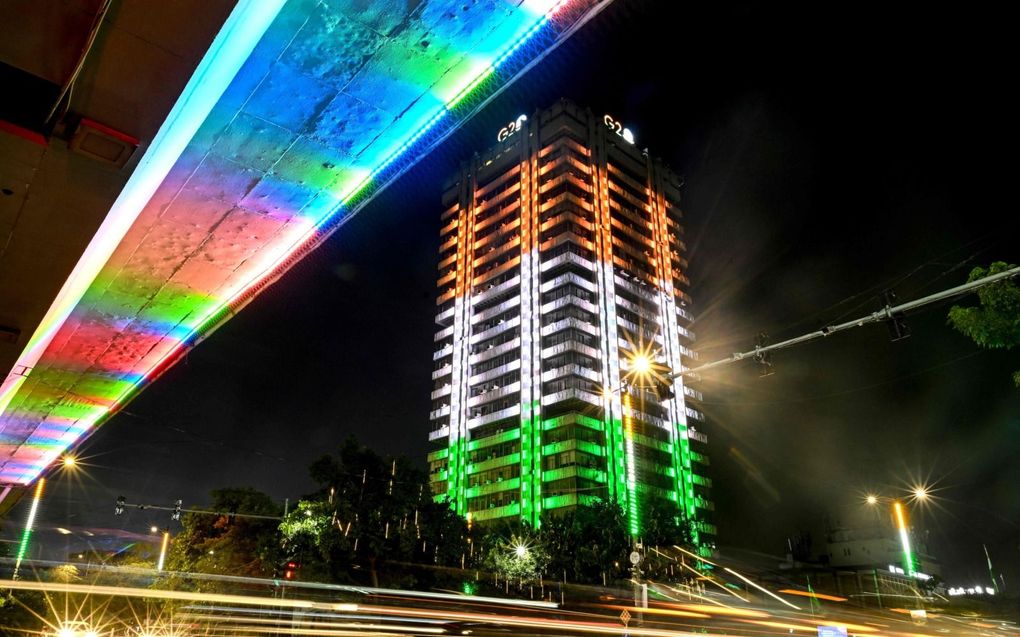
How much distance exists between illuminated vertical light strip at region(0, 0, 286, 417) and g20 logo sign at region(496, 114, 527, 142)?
9423 cm

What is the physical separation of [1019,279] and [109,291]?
15.6 metres

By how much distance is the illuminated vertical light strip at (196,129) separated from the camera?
11.9 feet

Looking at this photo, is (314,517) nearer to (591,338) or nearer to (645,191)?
(591,338)

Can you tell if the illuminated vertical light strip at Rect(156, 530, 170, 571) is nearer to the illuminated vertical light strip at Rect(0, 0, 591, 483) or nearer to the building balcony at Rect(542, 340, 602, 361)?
the illuminated vertical light strip at Rect(0, 0, 591, 483)

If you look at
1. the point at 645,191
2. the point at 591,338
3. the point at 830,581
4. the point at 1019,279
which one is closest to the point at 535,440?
the point at 591,338

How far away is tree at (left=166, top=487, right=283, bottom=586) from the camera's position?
32.9m

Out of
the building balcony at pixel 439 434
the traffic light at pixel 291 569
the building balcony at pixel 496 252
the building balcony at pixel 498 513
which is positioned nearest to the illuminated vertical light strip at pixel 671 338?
Answer: the building balcony at pixel 498 513

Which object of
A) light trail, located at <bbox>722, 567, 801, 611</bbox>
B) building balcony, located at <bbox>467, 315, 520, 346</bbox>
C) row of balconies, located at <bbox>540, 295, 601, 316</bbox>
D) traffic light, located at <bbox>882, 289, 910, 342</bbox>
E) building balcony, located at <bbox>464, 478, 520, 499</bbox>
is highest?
row of balconies, located at <bbox>540, 295, 601, 316</bbox>

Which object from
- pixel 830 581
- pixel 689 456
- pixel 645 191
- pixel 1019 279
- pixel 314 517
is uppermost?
pixel 645 191

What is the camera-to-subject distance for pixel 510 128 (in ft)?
318

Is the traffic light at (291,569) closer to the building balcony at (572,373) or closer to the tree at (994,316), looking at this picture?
the tree at (994,316)

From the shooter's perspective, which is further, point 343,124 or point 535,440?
point 535,440

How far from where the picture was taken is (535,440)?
7644 cm

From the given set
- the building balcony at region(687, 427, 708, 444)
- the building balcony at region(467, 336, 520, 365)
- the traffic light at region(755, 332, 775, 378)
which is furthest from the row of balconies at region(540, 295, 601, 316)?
the traffic light at region(755, 332, 775, 378)
